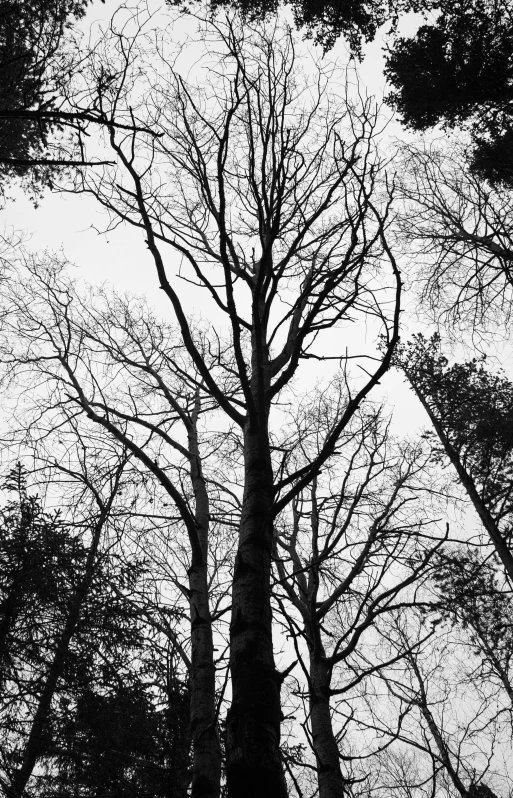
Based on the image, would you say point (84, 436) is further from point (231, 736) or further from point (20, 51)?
point (231, 736)

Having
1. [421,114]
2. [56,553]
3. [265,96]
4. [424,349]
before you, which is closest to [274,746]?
[56,553]

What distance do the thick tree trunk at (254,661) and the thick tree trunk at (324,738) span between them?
8.15 feet

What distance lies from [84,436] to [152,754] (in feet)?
12.2

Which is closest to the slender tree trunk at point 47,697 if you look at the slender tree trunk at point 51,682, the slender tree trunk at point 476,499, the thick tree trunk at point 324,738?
the slender tree trunk at point 51,682

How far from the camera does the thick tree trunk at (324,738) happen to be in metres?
4.34

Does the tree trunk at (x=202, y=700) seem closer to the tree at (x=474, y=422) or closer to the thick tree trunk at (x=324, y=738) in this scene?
the thick tree trunk at (x=324, y=738)

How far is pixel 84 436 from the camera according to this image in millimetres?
6668

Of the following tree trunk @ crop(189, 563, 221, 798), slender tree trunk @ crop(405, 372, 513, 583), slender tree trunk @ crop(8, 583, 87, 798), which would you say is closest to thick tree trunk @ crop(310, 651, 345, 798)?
tree trunk @ crop(189, 563, 221, 798)

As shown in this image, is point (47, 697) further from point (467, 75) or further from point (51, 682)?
point (467, 75)

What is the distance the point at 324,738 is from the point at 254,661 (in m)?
3.85

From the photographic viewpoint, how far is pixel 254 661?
5.90ft

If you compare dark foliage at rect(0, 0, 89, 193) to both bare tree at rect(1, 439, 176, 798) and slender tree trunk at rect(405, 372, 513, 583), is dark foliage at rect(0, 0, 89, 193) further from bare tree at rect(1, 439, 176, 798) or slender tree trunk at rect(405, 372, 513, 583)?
slender tree trunk at rect(405, 372, 513, 583)

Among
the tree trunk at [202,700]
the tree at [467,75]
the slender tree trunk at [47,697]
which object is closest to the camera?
the tree trunk at [202,700]

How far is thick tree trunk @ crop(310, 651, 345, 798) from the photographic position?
14.3 feet
